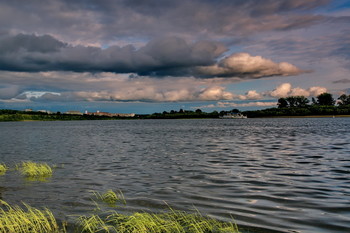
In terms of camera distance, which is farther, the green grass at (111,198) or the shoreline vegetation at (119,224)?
the green grass at (111,198)

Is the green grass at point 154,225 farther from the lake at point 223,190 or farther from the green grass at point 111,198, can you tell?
the green grass at point 111,198

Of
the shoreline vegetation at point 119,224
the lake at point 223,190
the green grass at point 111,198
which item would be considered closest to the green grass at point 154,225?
the shoreline vegetation at point 119,224

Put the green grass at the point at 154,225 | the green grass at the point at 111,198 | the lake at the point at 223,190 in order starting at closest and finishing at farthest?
the green grass at the point at 154,225 → the lake at the point at 223,190 → the green grass at the point at 111,198

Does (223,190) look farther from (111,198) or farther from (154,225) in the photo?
(154,225)

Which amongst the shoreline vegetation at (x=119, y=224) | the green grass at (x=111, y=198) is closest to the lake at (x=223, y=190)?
the green grass at (x=111, y=198)

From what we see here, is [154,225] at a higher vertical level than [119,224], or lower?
higher

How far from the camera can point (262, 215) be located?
13172 mm

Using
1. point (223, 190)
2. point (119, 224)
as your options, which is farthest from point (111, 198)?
point (223, 190)

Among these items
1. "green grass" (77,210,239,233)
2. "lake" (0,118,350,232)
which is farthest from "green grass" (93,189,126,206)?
"green grass" (77,210,239,233)

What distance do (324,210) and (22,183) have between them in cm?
2057

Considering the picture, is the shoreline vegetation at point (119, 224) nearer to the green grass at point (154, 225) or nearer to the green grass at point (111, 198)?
the green grass at point (154, 225)

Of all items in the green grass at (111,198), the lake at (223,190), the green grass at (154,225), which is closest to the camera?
the green grass at (154,225)

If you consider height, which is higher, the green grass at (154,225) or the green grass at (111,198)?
the green grass at (154,225)

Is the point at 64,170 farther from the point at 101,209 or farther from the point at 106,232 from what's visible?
the point at 106,232
